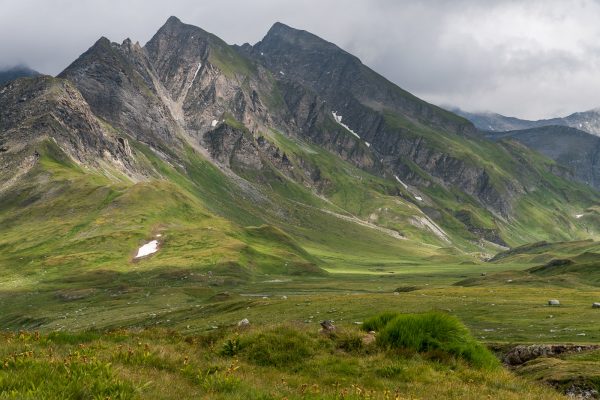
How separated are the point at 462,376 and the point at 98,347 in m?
11.3

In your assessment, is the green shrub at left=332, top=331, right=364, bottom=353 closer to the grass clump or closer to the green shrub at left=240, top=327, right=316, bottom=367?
the grass clump

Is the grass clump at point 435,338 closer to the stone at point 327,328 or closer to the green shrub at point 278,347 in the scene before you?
the stone at point 327,328

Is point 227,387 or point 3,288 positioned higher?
point 227,387

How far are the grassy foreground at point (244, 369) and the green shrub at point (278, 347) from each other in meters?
0.04

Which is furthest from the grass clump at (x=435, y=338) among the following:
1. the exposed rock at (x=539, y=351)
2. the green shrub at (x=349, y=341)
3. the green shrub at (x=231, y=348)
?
the exposed rock at (x=539, y=351)

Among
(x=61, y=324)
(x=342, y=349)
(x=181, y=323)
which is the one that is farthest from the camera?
(x=61, y=324)

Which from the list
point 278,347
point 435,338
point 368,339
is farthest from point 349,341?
point 435,338

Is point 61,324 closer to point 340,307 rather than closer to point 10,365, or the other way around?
point 340,307

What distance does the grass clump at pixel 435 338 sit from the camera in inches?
684

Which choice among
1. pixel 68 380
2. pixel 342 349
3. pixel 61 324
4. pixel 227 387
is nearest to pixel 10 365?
pixel 68 380

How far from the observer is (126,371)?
12742mm

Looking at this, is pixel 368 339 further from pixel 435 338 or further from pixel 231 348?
pixel 231 348

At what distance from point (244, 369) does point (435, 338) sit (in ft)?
21.8

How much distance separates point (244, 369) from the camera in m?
15.7
